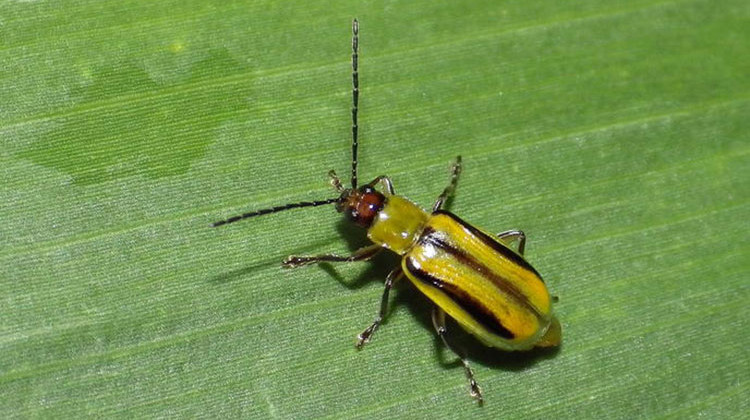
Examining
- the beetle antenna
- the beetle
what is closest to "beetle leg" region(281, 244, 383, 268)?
the beetle

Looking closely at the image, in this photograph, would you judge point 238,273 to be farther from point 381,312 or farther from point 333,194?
point 381,312

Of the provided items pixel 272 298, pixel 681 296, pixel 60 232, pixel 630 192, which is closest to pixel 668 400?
pixel 681 296

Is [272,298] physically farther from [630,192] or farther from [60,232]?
[630,192]

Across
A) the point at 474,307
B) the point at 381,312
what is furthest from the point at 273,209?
the point at 474,307

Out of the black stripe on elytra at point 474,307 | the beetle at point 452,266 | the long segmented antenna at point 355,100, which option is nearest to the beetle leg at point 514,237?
the beetle at point 452,266

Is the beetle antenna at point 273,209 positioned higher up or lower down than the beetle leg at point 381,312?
higher up

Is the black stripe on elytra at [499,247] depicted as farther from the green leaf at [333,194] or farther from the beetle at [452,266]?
the green leaf at [333,194]
